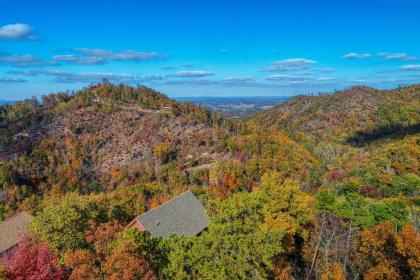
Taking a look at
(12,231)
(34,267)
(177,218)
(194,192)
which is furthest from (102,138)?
(34,267)

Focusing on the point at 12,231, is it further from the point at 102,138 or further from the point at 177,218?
the point at 102,138

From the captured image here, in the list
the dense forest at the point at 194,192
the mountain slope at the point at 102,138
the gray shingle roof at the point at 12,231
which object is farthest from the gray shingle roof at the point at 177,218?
the mountain slope at the point at 102,138

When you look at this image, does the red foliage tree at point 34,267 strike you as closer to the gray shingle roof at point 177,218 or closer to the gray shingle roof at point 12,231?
the gray shingle roof at point 177,218

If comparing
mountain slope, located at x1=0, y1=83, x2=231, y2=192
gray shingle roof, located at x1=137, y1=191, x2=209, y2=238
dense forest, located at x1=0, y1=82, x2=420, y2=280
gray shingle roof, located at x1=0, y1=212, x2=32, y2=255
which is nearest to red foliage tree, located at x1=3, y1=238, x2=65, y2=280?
dense forest, located at x1=0, y1=82, x2=420, y2=280

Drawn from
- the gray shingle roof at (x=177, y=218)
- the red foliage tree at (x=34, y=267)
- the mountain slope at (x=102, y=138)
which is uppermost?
the red foliage tree at (x=34, y=267)

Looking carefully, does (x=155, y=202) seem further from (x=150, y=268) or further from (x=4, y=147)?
(x=4, y=147)
